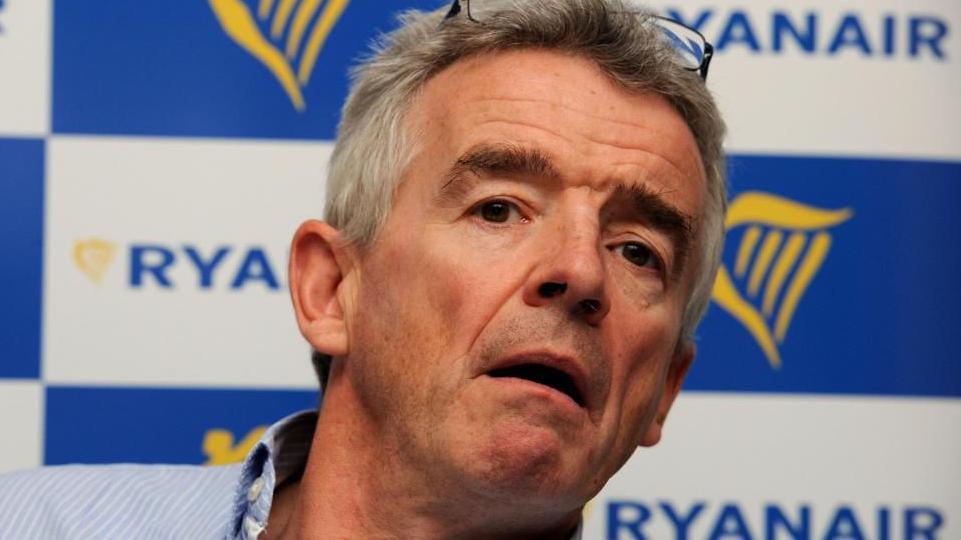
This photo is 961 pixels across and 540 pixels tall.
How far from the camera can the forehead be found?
1.63 metres

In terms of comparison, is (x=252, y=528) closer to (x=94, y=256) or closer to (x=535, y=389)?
(x=535, y=389)

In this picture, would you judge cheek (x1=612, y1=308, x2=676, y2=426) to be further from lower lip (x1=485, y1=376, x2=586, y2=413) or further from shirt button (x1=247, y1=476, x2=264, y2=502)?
shirt button (x1=247, y1=476, x2=264, y2=502)

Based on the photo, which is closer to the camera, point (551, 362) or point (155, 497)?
point (551, 362)

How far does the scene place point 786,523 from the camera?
7.34ft

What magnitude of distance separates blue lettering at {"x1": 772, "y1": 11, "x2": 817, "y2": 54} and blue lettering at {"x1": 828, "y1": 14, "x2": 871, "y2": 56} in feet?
0.12

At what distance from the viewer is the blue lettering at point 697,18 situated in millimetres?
2223

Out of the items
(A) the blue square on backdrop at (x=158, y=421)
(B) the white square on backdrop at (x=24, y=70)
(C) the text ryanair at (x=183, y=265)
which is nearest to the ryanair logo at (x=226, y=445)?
Answer: (A) the blue square on backdrop at (x=158, y=421)

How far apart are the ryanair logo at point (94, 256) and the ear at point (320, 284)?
519 millimetres

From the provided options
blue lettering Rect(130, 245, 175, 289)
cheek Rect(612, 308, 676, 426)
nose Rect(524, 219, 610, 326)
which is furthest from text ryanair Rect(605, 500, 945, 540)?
blue lettering Rect(130, 245, 175, 289)

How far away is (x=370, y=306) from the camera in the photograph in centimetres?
168

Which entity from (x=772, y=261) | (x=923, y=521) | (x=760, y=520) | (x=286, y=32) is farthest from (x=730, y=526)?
(x=286, y=32)

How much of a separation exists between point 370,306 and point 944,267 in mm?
1144

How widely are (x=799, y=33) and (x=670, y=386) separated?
77 centimetres

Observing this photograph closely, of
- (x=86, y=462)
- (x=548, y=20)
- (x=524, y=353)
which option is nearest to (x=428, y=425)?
(x=524, y=353)
